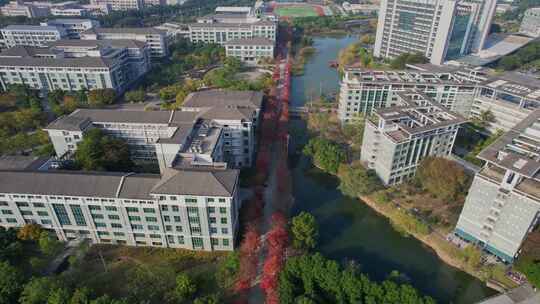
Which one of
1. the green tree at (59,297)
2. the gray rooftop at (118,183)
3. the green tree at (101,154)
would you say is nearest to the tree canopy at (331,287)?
the gray rooftop at (118,183)

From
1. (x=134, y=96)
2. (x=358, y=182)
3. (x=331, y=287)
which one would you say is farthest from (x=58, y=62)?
(x=331, y=287)

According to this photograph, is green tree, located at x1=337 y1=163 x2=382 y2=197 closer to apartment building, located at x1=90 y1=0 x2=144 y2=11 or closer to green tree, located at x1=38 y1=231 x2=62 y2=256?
green tree, located at x1=38 y1=231 x2=62 y2=256

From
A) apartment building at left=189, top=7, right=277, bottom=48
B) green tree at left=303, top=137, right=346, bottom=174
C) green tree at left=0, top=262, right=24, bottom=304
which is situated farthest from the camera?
apartment building at left=189, top=7, right=277, bottom=48

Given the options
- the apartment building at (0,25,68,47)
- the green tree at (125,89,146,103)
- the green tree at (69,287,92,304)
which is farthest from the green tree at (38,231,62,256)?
the apartment building at (0,25,68,47)

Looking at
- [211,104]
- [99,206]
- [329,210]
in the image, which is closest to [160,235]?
[99,206]

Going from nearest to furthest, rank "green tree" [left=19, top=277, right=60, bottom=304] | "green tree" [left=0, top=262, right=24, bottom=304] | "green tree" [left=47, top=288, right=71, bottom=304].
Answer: "green tree" [left=47, top=288, right=71, bottom=304]
"green tree" [left=19, top=277, right=60, bottom=304]
"green tree" [left=0, top=262, right=24, bottom=304]

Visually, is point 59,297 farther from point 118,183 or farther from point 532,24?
point 532,24
